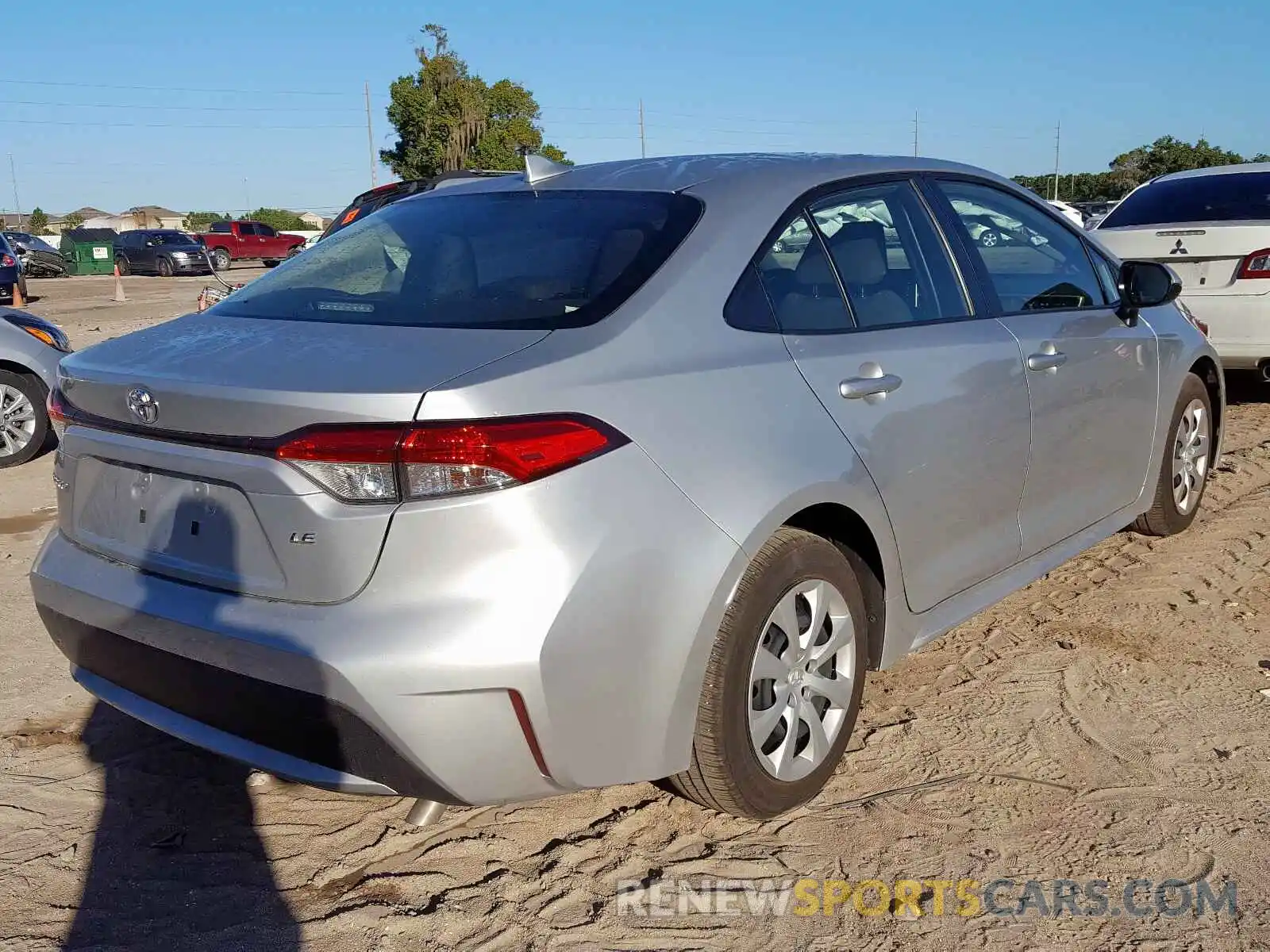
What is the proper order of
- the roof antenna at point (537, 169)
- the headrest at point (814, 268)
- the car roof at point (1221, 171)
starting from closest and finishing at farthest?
1. the headrest at point (814, 268)
2. the roof antenna at point (537, 169)
3. the car roof at point (1221, 171)

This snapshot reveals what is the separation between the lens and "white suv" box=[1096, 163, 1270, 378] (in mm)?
7301

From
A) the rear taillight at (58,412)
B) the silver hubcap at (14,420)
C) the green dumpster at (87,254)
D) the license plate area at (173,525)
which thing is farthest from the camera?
the green dumpster at (87,254)

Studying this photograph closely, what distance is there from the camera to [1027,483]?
372cm

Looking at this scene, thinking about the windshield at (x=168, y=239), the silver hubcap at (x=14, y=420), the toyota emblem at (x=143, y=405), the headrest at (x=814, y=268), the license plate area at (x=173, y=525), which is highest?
the windshield at (x=168, y=239)

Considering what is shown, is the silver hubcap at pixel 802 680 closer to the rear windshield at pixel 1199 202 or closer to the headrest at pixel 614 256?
the headrest at pixel 614 256

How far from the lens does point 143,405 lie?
8.57ft

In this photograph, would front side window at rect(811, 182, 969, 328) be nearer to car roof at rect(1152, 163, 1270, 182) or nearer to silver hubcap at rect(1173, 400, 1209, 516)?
silver hubcap at rect(1173, 400, 1209, 516)

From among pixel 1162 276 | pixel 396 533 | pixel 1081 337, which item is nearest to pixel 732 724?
pixel 396 533

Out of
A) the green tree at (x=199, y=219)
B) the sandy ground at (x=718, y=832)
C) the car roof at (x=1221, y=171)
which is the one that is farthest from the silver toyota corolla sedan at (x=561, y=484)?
the green tree at (x=199, y=219)

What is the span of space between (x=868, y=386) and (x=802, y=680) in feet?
2.52

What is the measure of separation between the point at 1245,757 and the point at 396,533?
240cm

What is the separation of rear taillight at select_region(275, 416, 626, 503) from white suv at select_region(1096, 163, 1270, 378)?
589 centimetres

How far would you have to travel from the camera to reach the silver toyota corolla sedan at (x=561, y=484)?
7.64 ft

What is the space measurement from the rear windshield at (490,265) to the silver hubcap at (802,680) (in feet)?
2.88
